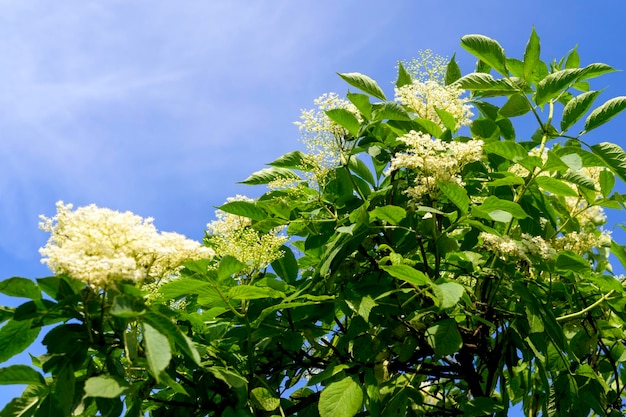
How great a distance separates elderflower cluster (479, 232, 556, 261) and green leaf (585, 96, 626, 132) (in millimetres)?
495

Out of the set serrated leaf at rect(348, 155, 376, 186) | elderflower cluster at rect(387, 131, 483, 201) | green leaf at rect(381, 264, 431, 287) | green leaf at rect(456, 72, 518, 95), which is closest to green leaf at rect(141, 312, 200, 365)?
green leaf at rect(381, 264, 431, 287)

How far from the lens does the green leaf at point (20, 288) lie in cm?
157

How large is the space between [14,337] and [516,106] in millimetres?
1714

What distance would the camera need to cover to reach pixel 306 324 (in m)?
2.23

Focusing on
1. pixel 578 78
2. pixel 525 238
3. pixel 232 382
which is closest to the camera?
pixel 232 382

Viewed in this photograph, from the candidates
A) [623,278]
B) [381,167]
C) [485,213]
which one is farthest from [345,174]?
[623,278]

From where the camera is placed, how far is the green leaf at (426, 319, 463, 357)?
198cm

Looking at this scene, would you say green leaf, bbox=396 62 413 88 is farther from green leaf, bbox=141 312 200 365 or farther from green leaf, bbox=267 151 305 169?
green leaf, bbox=141 312 200 365

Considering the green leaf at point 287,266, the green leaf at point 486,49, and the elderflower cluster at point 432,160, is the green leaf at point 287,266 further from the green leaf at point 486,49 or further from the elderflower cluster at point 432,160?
the green leaf at point 486,49

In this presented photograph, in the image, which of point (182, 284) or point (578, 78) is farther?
point (578, 78)

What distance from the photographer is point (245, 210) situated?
2.35m

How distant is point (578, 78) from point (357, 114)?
75 cm

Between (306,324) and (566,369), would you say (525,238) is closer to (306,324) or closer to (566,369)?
(566,369)

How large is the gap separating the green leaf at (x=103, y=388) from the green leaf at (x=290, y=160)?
1156 mm
